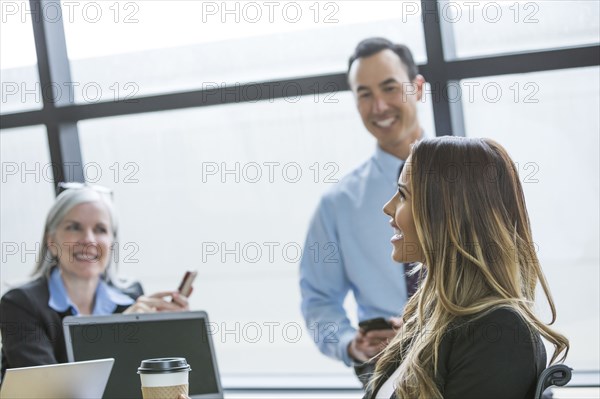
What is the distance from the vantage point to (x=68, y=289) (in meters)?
3.04

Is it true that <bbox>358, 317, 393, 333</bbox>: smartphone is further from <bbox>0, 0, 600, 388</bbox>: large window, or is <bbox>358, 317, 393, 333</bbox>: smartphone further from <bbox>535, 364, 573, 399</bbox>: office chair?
<bbox>535, 364, 573, 399</bbox>: office chair

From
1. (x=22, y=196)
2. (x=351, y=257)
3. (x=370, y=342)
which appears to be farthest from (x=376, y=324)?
(x=22, y=196)

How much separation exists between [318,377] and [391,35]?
1.48m

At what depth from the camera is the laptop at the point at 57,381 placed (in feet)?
6.15

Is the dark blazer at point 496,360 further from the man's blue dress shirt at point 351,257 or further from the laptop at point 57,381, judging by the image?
the man's blue dress shirt at point 351,257

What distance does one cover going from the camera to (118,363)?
89.4 inches

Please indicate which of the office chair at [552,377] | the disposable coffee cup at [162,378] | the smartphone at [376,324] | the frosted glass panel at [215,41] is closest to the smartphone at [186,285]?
the smartphone at [376,324]

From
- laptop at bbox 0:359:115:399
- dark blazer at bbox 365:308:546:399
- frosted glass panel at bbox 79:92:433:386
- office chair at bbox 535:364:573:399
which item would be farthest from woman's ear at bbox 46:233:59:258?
office chair at bbox 535:364:573:399

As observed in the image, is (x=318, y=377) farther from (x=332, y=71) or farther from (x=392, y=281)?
(x=332, y=71)

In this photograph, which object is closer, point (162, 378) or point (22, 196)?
point (162, 378)

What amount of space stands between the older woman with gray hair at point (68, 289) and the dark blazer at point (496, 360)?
1377mm

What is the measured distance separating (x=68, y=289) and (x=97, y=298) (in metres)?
0.11

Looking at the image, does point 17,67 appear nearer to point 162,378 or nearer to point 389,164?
point 389,164

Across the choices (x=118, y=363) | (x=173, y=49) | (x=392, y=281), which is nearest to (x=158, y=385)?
(x=118, y=363)
